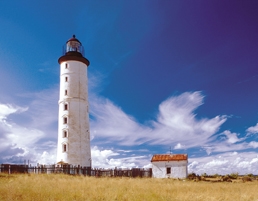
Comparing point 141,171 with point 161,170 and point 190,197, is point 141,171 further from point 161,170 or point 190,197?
point 190,197

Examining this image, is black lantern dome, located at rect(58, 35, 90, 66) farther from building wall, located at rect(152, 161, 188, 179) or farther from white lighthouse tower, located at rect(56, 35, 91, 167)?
building wall, located at rect(152, 161, 188, 179)

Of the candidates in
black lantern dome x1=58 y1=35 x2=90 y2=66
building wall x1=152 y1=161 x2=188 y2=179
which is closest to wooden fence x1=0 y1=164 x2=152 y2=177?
building wall x1=152 y1=161 x2=188 y2=179

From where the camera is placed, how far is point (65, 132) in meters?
31.5

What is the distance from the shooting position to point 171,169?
1334 inches

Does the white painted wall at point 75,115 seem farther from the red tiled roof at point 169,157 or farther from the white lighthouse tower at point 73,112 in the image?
the red tiled roof at point 169,157

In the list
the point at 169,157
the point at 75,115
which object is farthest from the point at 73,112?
the point at 169,157

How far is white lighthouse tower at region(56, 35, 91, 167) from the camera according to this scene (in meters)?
30.9

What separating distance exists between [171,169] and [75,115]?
1424 cm

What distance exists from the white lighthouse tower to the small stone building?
29.8ft

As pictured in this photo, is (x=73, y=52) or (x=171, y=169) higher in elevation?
(x=73, y=52)

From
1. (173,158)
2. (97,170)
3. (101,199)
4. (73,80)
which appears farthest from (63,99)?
(101,199)

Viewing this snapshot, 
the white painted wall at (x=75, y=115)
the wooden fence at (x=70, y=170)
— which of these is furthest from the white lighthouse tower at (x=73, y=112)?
the wooden fence at (x=70, y=170)

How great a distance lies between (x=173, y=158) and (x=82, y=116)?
43.3 ft

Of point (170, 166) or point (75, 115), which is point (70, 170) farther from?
point (170, 166)
